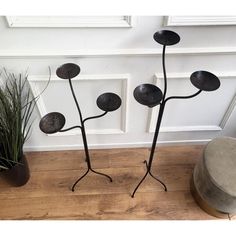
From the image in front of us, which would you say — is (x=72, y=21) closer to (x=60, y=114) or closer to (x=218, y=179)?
(x=60, y=114)

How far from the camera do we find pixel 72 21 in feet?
3.27

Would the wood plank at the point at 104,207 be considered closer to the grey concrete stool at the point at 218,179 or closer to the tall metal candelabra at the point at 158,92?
the grey concrete stool at the point at 218,179

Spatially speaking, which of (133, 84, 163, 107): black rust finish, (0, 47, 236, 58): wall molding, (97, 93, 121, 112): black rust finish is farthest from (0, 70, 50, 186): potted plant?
(133, 84, 163, 107): black rust finish

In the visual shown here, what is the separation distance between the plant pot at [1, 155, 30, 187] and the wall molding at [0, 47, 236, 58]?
0.57 metres

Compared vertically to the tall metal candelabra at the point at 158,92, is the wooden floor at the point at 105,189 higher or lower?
lower

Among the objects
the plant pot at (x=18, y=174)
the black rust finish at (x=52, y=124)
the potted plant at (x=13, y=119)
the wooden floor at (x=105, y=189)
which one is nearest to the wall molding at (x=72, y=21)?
the potted plant at (x=13, y=119)

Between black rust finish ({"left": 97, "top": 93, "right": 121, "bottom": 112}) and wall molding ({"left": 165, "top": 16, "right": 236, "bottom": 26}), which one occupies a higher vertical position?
wall molding ({"left": 165, "top": 16, "right": 236, "bottom": 26})

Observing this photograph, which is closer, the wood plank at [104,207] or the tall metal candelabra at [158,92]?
the tall metal candelabra at [158,92]

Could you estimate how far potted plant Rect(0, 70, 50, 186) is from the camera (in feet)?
3.74

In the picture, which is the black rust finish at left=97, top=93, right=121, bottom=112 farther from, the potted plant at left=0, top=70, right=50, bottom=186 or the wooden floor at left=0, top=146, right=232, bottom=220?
the wooden floor at left=0, top=146, right=232, bottom=220

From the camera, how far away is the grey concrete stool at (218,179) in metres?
1.09

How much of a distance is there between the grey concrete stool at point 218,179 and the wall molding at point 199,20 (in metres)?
0.57

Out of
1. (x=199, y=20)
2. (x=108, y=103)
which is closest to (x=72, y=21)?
(x=108, y=103)
